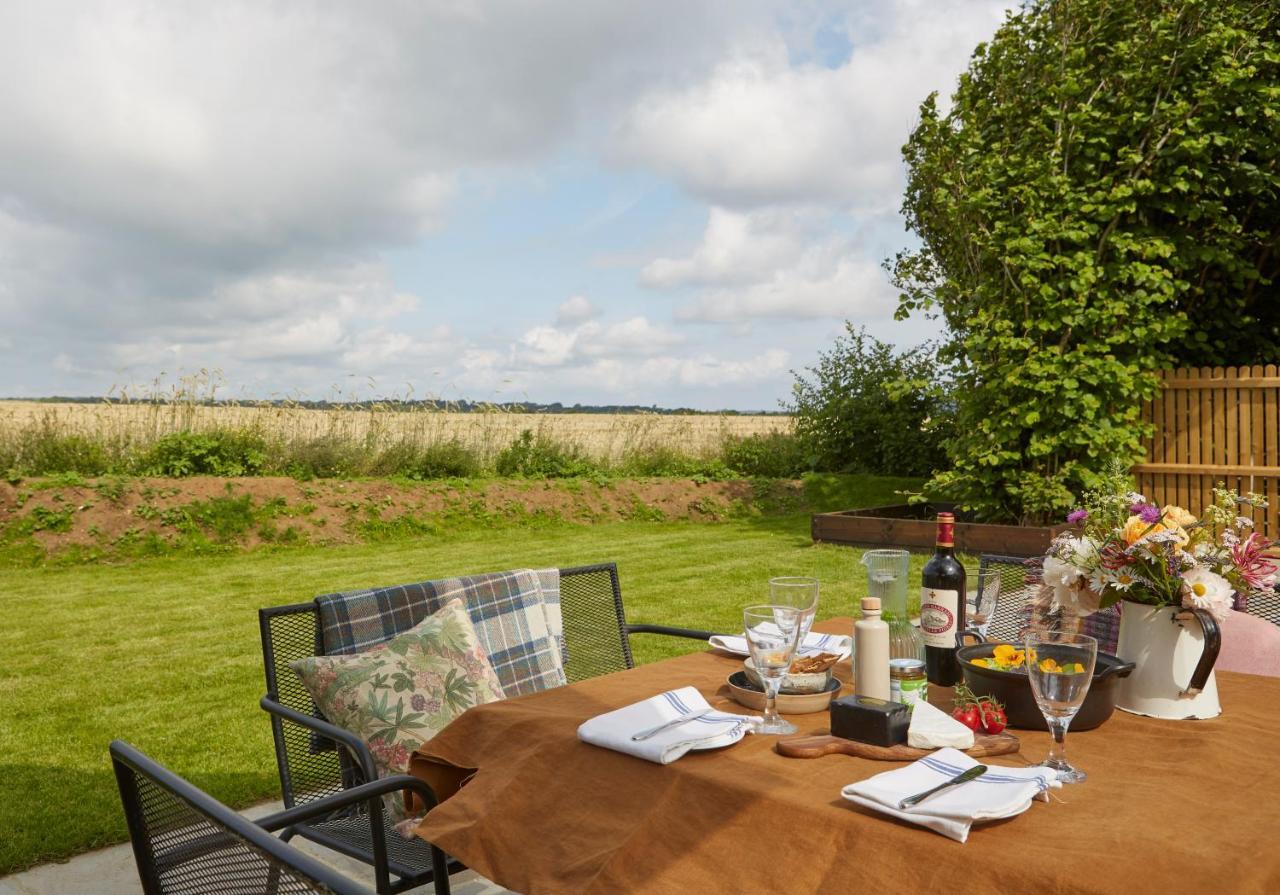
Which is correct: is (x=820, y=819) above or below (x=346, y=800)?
above

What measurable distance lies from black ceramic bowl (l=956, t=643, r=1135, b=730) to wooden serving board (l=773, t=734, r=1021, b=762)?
124 millimetres

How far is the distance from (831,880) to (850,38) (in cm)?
463

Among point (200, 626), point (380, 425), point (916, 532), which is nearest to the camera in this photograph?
point (200, 626)

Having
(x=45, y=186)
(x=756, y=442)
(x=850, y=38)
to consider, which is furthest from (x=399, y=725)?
(x=45, y=186)

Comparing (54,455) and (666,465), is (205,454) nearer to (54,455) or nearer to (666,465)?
(54,455)

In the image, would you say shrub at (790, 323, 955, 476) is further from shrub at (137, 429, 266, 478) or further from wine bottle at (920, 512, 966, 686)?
wine bottle at (920, 512, 966, 686)

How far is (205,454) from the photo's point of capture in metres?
11.4

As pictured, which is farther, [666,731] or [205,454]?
[205,454]

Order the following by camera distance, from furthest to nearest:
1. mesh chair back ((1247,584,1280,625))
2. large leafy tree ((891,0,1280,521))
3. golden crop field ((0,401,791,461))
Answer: golden crop field ((0,401,791,461))
large leafy tree ((891,0,1280,521))
mesh chair back ((1247,584,1280,625))

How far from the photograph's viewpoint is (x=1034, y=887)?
46.1 inches

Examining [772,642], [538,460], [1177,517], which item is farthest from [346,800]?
[538,460]

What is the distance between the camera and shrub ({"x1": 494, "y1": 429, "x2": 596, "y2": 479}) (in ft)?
44.1

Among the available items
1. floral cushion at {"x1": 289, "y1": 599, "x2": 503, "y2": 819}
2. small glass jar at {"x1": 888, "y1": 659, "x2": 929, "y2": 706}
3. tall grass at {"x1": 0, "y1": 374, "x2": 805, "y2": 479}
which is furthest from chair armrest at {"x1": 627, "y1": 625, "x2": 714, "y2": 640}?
tall grass at {"x1": 0, "y1": 374, "x2": 805, "y2": 479}

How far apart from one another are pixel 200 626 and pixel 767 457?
9.72m
